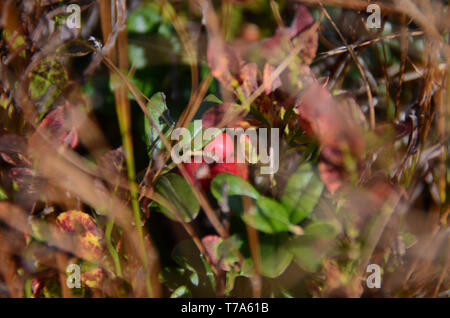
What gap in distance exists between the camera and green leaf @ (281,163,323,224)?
18.6 inches

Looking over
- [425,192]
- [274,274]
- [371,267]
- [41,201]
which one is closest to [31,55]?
[41,201]

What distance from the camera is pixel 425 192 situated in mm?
697

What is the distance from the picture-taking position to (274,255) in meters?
0.46

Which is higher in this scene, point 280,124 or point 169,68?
point 169,68

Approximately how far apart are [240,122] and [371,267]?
25 centimetres

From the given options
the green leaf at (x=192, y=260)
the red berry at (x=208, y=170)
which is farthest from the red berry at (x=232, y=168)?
the green leaf at (x=192, y=260)

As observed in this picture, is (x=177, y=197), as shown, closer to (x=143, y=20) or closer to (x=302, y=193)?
(x=302, y=193)

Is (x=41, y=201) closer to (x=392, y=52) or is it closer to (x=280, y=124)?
(x=280, y=124)

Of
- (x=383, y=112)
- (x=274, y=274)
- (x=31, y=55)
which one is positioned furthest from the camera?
(x=383, y=112)

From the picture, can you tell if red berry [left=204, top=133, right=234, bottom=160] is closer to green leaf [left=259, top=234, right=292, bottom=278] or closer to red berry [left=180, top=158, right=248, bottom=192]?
red berry [left=180, top=158, right=248, bottom=192]

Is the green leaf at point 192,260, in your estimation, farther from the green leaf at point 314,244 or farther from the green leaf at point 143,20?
the green leaf at point 143,20

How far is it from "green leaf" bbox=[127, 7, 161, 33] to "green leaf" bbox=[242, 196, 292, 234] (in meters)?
0.41

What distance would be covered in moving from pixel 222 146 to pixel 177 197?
0.10m

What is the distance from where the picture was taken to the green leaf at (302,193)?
473 millimetres
